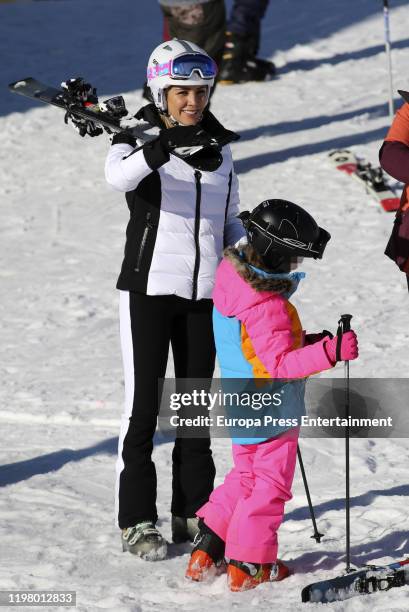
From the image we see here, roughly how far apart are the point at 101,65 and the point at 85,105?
10177mm

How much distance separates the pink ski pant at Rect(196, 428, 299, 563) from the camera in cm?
524

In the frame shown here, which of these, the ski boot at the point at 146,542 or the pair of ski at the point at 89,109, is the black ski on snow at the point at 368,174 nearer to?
the pair of ski at the point at 89,109

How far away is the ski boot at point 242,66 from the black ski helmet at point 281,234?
390 inches

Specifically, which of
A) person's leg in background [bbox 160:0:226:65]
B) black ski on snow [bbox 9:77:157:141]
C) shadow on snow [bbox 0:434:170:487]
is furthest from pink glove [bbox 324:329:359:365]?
person's leg in background [bbox 160:0:226:65]

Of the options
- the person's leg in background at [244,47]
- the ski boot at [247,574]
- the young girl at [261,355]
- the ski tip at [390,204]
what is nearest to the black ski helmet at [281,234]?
Result: the young girl at [261,355]

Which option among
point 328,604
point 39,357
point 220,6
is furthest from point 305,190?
point 328,604

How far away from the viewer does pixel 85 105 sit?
603cm

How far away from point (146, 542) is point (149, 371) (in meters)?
0.76

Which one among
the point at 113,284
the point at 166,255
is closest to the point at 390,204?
the point at 113,284

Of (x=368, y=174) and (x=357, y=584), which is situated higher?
(x=357, y=584)

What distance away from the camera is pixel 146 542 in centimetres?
569

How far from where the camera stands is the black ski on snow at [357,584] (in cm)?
509

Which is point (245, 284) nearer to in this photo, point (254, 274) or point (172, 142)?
point (254, 274)

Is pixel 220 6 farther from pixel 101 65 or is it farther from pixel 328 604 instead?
pixel 328 604
